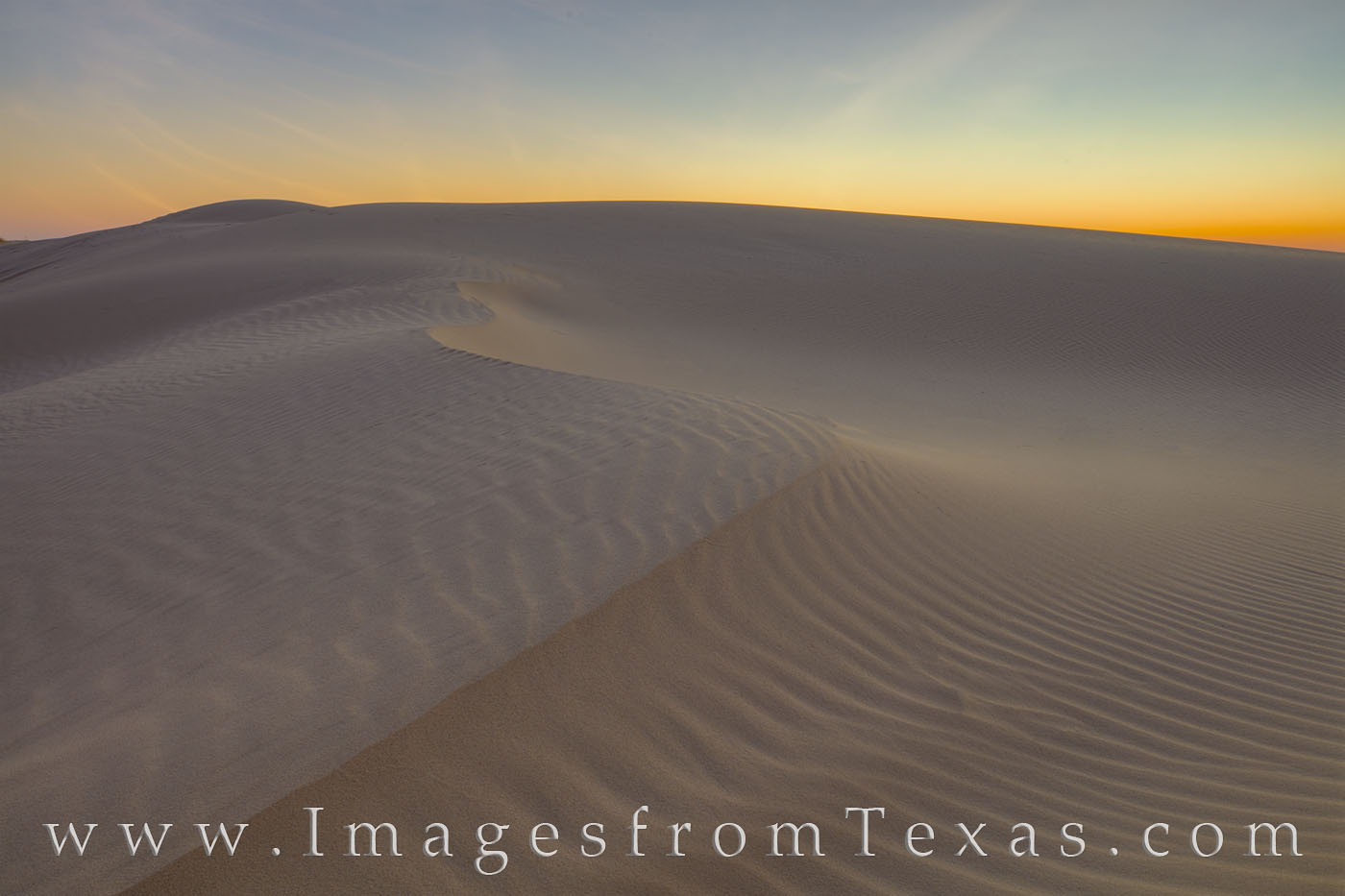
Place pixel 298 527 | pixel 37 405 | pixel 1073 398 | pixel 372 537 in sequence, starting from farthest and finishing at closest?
pixel 1073 398 → pixel 37 405 → pixel 298 527 → pixel 372 537

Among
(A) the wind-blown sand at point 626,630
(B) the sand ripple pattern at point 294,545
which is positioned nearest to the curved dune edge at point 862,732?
(A) the wind-blown sand at point 626,630

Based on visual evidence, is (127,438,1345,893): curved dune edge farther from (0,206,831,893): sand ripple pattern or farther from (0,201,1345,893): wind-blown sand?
(0,206,831,893): sand ripple pattern

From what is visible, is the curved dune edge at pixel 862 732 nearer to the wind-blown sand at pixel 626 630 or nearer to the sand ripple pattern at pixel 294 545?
the wind-blown sand at pixel 626 630

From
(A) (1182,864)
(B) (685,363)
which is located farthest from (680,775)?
(B) (685,363)

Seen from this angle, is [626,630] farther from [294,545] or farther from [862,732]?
[294,545]

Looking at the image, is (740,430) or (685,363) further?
(685,363)

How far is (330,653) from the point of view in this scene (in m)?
3.38

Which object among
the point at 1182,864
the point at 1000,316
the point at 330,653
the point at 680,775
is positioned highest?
the point at 1000,316

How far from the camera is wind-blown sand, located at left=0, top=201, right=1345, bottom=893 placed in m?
2.53

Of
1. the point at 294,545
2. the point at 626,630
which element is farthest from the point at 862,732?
the point at 294,545

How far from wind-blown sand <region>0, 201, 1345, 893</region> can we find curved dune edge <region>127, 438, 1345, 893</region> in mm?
15

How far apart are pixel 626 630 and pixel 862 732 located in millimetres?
1069

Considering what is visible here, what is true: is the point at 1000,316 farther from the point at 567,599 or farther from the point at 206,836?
the point at 206,836

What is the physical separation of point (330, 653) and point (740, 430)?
328 centimetres
